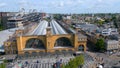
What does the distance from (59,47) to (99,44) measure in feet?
36.0

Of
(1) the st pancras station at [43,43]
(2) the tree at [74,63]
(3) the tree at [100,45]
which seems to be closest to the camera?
(2) the tree at [74,63]

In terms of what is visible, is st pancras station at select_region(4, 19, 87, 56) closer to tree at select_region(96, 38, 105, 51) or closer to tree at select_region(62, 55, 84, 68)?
tree at select_region(96, 38, 105, 51)

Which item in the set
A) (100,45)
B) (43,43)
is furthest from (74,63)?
(100,45)

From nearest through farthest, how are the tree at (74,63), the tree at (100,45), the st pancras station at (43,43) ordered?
the tree at (74,63) < the st pancras station at (43,43) < the tree at (100,45)

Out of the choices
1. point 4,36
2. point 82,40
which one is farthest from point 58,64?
point 4,36

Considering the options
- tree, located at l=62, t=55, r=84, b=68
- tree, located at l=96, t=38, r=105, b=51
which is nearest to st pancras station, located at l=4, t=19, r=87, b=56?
tree, located at l=96, t=38, r=105, b=51

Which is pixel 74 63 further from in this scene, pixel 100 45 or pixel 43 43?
pixel 100 45

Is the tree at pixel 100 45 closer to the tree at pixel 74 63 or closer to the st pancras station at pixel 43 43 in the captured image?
the st pancras station at pixel 43 43

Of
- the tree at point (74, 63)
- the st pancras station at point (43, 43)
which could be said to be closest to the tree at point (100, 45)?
the st pancras station at point (43, 43)

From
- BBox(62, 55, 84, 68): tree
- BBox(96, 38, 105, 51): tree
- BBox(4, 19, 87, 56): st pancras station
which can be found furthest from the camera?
BBox(96, 38, 105, 51): tree

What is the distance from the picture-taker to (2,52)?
49125mm

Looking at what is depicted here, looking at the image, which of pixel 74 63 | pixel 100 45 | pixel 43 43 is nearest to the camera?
pixel 74 63

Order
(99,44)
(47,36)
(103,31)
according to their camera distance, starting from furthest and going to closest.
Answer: (103,31) < (99,44) < (47,36)

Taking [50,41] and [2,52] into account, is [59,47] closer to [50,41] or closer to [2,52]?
[50,41]
